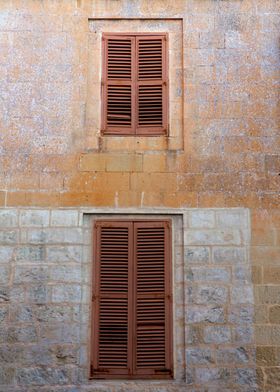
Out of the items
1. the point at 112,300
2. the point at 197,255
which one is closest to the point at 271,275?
the point at 197,255

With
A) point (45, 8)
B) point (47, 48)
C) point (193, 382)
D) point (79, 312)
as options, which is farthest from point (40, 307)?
point (45, 8)

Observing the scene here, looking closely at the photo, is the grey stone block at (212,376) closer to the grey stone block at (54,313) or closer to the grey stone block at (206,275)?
the grey stone block at (206,275)

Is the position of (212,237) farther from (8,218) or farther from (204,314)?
(8,218)

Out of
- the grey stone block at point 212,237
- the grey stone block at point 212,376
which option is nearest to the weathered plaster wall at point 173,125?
the grey stone block at point 212,237

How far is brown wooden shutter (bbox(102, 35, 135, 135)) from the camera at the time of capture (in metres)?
9.49

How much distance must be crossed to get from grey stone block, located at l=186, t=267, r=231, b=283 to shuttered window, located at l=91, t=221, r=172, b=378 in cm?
29

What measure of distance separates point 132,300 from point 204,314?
94 centimetres

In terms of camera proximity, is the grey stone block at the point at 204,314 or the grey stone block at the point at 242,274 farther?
the grey stone block at the point at 242,274

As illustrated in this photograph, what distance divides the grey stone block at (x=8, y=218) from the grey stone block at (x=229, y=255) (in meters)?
2.63

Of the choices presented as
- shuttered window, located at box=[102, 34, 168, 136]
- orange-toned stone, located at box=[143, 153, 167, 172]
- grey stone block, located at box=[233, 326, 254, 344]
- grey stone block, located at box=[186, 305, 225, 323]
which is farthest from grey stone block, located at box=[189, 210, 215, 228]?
grey stone block, located at box=[233, 326, 254, 344]

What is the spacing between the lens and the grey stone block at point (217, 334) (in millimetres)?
8734

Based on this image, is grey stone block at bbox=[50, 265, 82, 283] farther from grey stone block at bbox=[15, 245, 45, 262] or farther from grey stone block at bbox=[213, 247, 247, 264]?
grey stone block at bbox=[213, 247, 247, 264]

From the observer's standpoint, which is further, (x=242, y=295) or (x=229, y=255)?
(x=229, y=255)

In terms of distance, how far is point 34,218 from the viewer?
908cm
